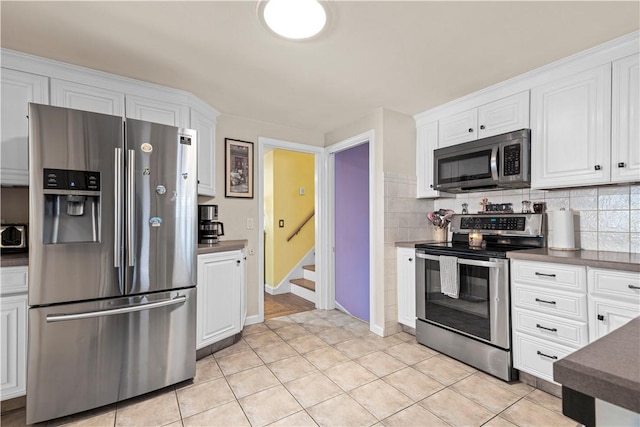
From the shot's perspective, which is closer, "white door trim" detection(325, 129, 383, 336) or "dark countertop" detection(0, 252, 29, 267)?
"dark countertop" detection(0, 252, 29, 267)

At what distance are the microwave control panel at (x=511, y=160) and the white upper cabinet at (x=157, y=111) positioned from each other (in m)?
2.69

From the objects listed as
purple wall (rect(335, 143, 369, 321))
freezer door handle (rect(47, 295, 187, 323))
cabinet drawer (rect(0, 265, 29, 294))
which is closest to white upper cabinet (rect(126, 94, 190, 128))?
cabinet drawer (rect(0, 265, 29, 294))

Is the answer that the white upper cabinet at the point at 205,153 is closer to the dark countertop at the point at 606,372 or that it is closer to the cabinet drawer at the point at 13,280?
the cabinet drawer at the point at 13,280

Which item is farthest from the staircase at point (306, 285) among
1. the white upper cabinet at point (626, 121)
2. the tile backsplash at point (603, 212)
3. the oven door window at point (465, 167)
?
the white upper cabinet at point (626, 121)

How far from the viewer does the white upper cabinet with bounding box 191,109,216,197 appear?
9.29 feet

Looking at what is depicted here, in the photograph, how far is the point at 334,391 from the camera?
2.05 meters

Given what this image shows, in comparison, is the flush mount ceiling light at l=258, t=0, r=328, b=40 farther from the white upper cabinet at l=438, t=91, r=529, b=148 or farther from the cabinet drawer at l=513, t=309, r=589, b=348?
the cabinet drawer at l=513, t=309, r=589, b=348

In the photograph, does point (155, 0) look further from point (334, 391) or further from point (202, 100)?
point (334, 391)

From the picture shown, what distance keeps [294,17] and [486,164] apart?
193 cm

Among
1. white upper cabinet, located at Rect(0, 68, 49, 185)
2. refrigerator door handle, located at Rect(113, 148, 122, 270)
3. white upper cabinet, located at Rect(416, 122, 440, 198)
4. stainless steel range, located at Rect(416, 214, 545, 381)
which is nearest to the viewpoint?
refrigerator door handle, located at Rect(113, 148, 122, 270)

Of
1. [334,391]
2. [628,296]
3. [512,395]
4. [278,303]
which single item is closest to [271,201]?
[278,303]

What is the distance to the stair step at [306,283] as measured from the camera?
434 cm

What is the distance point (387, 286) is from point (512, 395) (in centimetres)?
129

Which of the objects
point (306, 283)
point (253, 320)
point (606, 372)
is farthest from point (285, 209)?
point (606, 372)
